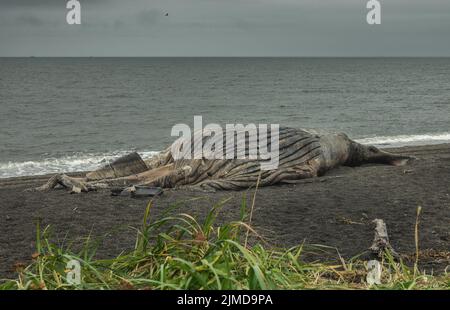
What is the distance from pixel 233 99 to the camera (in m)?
56.1

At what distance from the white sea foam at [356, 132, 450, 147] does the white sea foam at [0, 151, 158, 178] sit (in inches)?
319

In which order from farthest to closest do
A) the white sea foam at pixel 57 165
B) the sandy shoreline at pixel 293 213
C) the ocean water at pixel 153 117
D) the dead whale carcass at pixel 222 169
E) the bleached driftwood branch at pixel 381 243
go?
the ocean water at pixel 153 117 → the white sea foam at pixel 57 165 → the dead whale carcass at pixel 222 169 → the sandy shoreline at pixel 293 213 → the bleached driftwood branch at pixel 381 243

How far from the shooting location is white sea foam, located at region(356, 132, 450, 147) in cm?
2386

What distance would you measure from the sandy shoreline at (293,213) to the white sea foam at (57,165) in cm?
787

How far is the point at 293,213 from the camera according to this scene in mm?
8781

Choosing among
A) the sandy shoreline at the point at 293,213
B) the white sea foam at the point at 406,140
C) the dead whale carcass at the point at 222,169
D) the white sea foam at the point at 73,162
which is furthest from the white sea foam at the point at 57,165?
the white sea foam at the point at 406,140

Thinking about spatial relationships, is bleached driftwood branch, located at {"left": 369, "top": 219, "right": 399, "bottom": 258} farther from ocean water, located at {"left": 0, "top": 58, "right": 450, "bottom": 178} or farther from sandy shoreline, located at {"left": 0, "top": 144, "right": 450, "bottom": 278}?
ocean water, located at {"left": 0, "top": 58, "right": 450, "bottom": 178}

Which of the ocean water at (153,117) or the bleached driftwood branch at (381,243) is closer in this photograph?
the bleached driftwood branch at (381,243)

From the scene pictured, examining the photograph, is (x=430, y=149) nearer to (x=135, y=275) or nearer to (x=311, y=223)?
(x=311, y=223)

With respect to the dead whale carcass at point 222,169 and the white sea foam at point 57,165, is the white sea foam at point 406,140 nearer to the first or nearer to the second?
the white sea foam at point 57,165

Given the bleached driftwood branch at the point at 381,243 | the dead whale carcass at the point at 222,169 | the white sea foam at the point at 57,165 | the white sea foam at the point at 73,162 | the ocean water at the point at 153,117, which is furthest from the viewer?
the ocean water at the point at 153,117

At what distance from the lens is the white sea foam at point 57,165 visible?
18.6 meters

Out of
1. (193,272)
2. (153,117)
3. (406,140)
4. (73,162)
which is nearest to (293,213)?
(193,272)
